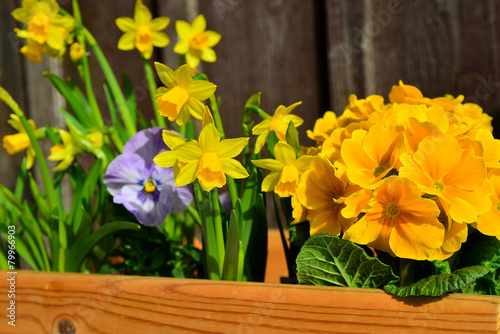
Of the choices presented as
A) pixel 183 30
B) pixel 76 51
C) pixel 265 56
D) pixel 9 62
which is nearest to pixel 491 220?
pixel 183 30

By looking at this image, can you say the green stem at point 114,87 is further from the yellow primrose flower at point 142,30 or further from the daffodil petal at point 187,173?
the daffodil petal at point 187,173

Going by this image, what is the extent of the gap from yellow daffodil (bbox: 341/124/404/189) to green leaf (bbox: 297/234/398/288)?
98 mm

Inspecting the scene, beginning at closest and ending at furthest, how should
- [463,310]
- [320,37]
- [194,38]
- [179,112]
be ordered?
1. [463,310]
2. [179,112]
3. [194,38]
4. [320,37]

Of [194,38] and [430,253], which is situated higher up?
[194,38]

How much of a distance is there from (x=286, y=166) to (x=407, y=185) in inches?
7.9

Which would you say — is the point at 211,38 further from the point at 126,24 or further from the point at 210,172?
the point at 210,172

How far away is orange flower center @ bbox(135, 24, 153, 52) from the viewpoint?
96 centimetres

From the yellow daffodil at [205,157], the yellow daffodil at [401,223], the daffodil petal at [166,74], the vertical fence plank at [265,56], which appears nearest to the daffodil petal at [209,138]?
the yellow daffodil at [205,157]

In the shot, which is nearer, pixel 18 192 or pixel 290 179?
pixel 290 179

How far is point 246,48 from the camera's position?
1399 mm

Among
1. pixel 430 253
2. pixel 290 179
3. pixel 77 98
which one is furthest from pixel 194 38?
pixel 430 253

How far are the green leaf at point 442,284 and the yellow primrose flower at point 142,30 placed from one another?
668 millimetres

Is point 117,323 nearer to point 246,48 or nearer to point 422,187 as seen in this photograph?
point 422,187

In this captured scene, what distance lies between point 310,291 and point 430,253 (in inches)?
Answer: 6.1
